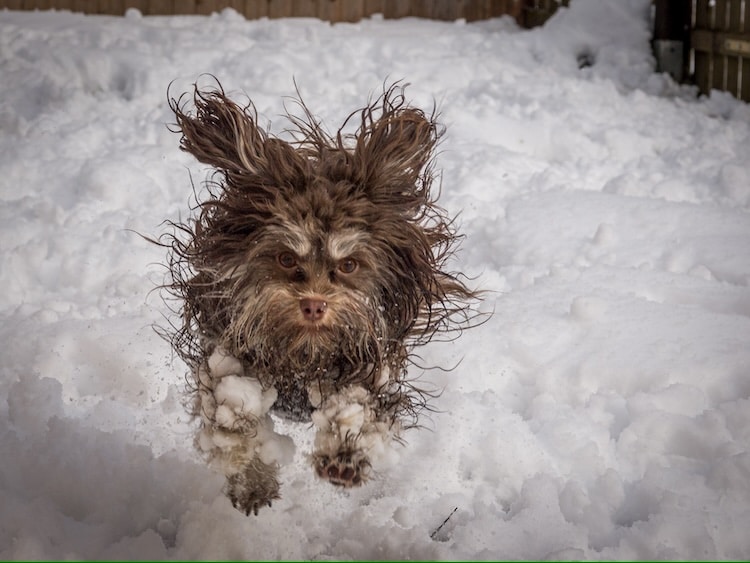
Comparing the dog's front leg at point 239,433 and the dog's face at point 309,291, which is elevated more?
the dog's face at point 309,291

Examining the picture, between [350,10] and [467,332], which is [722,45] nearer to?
[350,10]

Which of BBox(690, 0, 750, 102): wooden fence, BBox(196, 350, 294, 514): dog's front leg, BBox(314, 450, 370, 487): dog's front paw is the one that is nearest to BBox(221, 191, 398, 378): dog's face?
BBox(196, 350, 294, 514): dog's front leg

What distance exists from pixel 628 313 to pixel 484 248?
1047mm

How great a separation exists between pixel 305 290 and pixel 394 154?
573 mm

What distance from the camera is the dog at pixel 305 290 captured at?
8.57 ft

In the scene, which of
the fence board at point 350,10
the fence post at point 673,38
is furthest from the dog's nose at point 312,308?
the fence board at point 350,10

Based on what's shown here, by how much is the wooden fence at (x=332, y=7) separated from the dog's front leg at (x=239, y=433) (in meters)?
6.70

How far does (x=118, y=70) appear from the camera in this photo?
289 inches

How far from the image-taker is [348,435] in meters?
2.76

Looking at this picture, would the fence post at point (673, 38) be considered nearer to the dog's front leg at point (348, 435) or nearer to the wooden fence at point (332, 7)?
the wooden fence at point (332, 7)

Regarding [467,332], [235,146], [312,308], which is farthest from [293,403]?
[467,332]

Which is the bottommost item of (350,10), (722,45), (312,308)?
(312,308)

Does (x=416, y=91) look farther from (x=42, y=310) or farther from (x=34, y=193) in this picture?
(x=42, y=310)

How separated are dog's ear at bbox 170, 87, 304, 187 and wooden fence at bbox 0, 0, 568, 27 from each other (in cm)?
634
